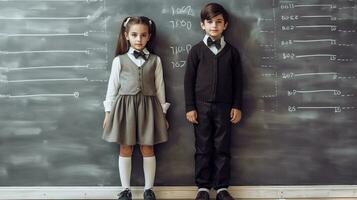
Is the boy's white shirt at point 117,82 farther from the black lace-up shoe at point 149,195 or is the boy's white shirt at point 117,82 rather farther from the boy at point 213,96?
the black lace-up shoe at point 149,195

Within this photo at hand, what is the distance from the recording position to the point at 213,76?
235 centimetres

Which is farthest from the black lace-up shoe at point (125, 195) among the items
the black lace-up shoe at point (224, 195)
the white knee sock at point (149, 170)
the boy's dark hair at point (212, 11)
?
the boy's dark hair at point (212, 11)

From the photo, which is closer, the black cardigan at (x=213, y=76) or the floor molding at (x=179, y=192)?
the black cardigan at (x=213, y=76)

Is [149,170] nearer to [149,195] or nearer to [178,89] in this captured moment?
[149,195]

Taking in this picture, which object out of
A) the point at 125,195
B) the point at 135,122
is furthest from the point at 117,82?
the point at 125,195

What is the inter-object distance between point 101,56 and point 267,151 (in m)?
1.20

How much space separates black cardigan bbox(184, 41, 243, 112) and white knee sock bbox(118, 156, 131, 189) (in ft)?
1.59

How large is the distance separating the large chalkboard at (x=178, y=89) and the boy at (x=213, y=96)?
98mm

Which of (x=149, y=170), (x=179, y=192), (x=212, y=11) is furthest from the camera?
(x=179, y=192)

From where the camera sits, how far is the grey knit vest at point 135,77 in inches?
92.0

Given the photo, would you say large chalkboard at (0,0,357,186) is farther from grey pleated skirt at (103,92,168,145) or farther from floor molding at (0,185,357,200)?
grey pleated skirt at (103,92,168,145)

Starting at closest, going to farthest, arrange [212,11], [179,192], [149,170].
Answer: [212,11] < [149,170] < [179,192]

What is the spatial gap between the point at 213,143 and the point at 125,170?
56 centimetres

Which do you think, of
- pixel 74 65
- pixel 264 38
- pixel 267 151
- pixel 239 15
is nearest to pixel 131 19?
pixel 74 65
